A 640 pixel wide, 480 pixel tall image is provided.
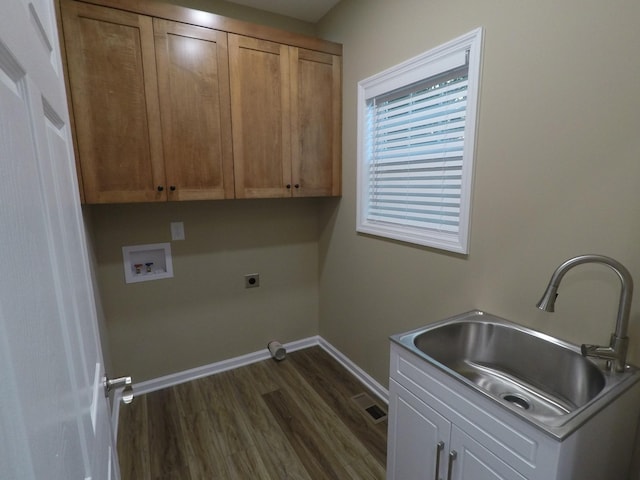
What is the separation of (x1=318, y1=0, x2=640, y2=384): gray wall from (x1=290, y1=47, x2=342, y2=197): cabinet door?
1.46 feet

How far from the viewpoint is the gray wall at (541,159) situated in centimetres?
105

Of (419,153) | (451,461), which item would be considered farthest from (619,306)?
(419,153)

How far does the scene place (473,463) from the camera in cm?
105

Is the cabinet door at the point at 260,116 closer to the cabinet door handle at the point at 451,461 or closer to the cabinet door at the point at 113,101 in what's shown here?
the cabinet door at the point at 113,101

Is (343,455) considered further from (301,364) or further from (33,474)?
(33,474)

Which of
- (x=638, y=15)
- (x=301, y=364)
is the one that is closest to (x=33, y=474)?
(x=638, y=15)

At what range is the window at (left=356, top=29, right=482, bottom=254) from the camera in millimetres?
1524

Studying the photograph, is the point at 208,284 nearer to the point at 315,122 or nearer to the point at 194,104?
the point at 194,104

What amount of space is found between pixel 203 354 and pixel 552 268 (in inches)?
93.1

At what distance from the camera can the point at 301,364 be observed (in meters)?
2.67

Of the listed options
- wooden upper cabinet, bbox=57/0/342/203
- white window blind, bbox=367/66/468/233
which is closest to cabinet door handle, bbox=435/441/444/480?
white window blind, bbox=367/66/468/233

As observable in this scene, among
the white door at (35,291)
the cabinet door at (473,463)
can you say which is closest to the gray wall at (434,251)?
the cabinet door at (473,463)

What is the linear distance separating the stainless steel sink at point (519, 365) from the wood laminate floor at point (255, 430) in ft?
2.64

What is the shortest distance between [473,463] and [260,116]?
2055mm
